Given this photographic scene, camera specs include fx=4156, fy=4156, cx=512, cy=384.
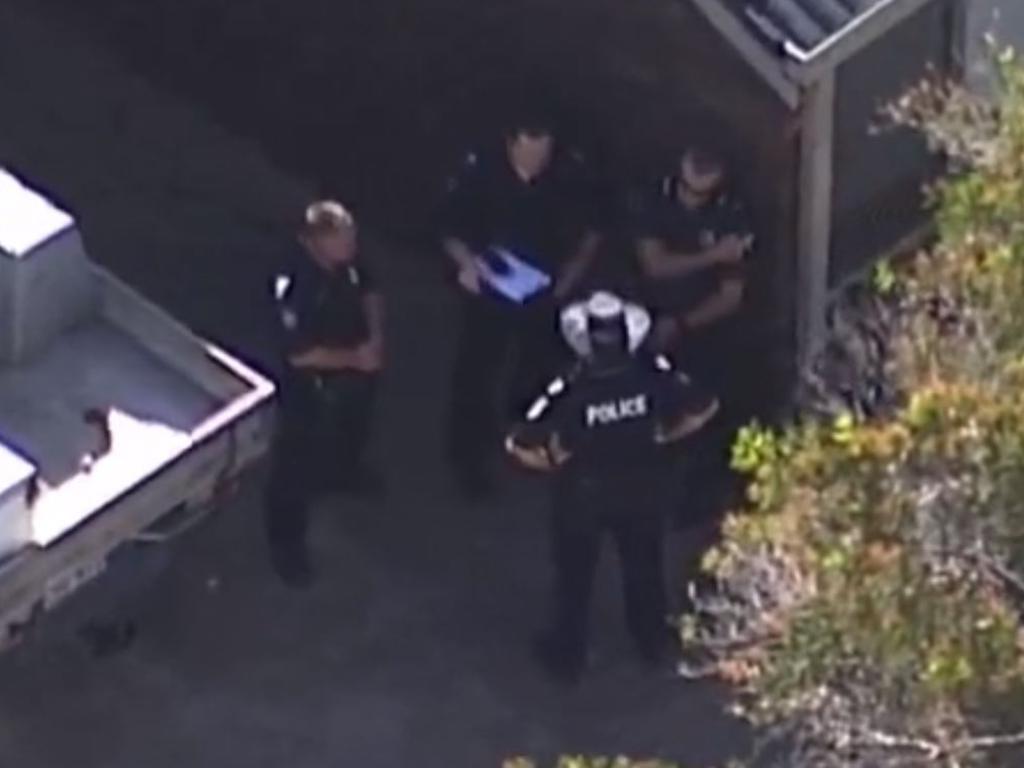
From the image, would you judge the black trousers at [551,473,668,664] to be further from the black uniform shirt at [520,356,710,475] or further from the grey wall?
the grey wall

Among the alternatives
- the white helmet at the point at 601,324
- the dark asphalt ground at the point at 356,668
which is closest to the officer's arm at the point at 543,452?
the white helmet at the point at 601,324

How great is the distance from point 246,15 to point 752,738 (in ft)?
11.3

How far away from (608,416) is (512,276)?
110cm

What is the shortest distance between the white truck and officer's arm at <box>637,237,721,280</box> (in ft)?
4.62

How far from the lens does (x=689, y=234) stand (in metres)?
12.4

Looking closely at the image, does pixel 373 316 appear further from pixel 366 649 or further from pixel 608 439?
pixel 366 649

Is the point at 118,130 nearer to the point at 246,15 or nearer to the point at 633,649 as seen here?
the point at 246,15

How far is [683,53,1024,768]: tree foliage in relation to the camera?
8.45 m

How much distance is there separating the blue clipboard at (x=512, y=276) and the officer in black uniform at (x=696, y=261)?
1.13ft

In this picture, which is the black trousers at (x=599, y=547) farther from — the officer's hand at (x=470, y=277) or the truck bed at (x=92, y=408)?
the truck bed at (x=92, y=408)

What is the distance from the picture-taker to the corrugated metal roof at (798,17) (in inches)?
483

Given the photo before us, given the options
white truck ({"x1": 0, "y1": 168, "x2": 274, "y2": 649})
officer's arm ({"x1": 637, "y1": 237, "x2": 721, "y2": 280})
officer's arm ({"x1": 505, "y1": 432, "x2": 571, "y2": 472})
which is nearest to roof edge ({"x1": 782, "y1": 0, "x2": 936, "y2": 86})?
officer's arm ({"x1": 637, "y1": 237, "x2": 721, "y2": 280})

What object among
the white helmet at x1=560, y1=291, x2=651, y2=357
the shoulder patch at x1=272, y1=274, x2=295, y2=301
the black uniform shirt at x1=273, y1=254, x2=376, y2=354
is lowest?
the white helmet at x1=560, y1=291, x2=651, y2=357

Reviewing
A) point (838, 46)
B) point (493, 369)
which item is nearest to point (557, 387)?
point (493, 369)
